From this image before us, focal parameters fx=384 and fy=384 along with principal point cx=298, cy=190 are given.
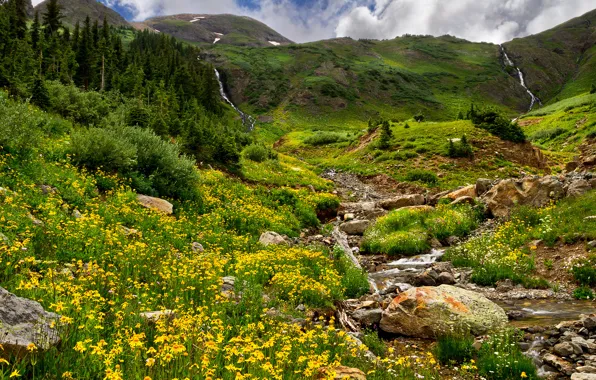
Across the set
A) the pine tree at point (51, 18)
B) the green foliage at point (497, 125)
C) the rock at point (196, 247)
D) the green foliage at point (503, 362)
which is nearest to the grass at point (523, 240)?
the green foliage at point (503, 362)

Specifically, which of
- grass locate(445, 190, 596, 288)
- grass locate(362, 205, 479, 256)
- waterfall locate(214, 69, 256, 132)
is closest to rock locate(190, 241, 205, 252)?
grass locate(362, 205, 479, 256)

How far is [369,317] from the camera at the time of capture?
9.43m

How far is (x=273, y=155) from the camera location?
130ft

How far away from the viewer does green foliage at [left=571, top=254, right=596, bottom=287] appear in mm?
11312

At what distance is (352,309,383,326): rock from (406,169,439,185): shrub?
25502 mm

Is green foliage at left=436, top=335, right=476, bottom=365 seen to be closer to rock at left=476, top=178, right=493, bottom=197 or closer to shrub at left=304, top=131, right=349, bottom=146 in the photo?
rock at left=476, top=178, right=493, bottom=197

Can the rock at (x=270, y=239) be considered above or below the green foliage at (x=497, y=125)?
below

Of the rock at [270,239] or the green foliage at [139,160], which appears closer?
the rock at [270,239]

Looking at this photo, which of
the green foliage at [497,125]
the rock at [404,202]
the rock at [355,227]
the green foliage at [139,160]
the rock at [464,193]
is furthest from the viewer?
the green foliage at [497,125]

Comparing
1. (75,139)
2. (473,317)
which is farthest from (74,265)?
(75,139)

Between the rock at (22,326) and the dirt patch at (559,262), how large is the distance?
41.9ft

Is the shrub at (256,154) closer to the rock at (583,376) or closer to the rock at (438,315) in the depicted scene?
the rock at (438,315)

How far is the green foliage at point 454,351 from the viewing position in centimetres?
750

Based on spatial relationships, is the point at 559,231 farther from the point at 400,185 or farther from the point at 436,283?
the point at 400,185
